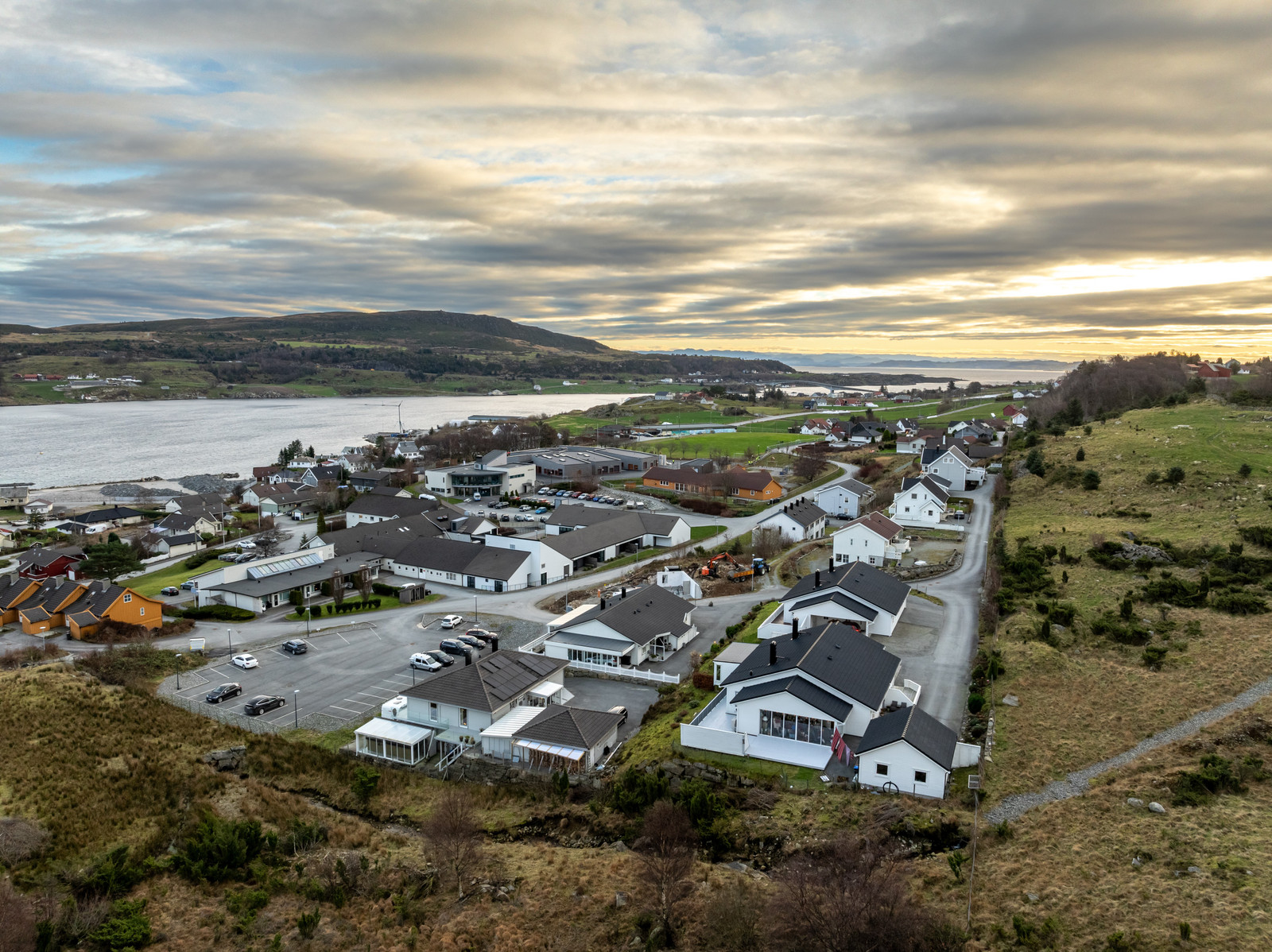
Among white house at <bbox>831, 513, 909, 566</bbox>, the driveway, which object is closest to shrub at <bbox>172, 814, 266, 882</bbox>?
the driveway

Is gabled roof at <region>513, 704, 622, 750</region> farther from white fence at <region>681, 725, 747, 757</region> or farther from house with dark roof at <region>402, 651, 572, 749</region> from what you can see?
white fence at <region>681, 725, 747, 757</region>

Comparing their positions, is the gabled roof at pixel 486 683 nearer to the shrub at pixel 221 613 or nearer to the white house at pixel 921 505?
the shrub at pixel 221 613

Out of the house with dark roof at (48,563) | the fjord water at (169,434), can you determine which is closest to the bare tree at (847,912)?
the house with dark roof at (48,563)

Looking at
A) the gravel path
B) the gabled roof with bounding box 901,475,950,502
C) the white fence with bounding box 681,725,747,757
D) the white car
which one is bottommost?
the white car

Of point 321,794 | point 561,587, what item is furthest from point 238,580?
point 321,794

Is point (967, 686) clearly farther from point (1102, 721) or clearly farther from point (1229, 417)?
point (1229, 417)

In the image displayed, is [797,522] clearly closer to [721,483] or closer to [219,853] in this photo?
[721,483]
